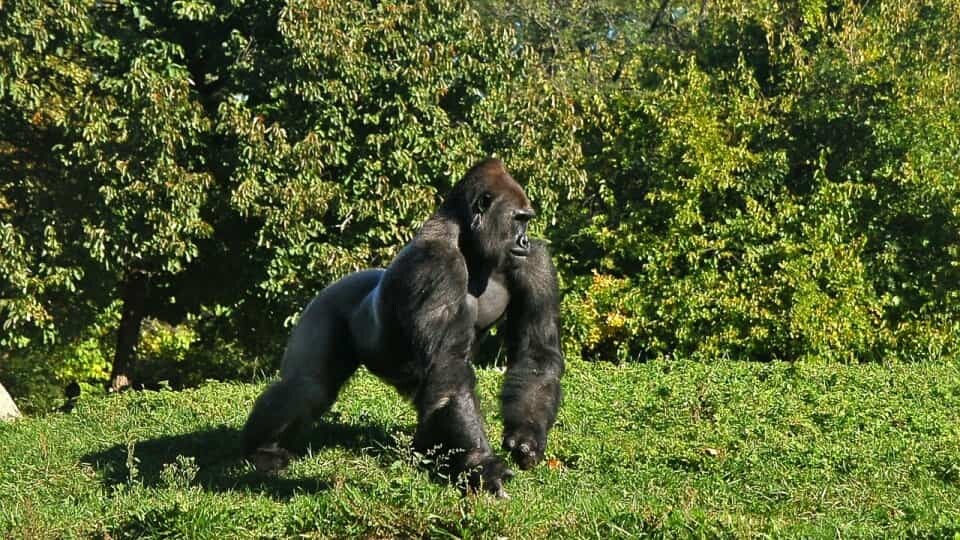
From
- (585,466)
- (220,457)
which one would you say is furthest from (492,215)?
(220,457)

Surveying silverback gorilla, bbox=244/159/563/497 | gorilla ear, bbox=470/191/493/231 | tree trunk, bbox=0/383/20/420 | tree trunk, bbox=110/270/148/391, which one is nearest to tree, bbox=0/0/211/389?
tree trunk, bbox=0/383/20/420

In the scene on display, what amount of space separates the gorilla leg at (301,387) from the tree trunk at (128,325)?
8.45 meters

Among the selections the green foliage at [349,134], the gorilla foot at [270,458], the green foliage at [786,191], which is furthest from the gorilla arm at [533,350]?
the green foliage at [786,191]

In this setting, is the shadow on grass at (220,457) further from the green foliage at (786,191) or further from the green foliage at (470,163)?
the green foliage at (786,191)

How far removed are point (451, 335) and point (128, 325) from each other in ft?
33.9

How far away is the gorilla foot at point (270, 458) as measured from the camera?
6.32 metres

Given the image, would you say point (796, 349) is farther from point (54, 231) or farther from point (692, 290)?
point (54, 231)

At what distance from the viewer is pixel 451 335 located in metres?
5.49

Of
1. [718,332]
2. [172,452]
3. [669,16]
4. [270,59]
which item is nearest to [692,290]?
[718,332]

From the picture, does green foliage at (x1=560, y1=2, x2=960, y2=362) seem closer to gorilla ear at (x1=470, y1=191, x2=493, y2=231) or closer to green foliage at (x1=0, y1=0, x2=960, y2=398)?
green foliage at (x1=0, y1=0, x2=960, y2=398)

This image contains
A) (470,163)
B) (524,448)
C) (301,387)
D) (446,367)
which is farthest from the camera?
(470,163)

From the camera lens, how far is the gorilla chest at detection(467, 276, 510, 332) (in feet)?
19.5

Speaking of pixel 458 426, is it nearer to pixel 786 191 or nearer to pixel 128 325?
pixel 786 191

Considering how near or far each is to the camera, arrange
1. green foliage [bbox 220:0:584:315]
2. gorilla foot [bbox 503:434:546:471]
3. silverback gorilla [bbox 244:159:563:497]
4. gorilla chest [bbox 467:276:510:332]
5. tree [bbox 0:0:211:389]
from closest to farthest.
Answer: silverback gorilla [bbox 244:159:563:497] → gorilla foot [bbox 503:434:546:471] → gorilla chest [bbox 467:276:510:332] → tree [bbox 0:0:211:389] → green foliage [bbox 220:0:584:315]
